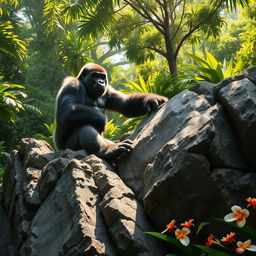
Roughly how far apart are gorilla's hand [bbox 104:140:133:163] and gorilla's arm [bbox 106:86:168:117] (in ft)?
2.64

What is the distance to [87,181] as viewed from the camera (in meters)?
3.23

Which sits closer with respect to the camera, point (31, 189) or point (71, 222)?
A: point (71, 222)

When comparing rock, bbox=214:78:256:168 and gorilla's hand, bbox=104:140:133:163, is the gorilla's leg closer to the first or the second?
gorilla's hand, bbox=104:140:133:163

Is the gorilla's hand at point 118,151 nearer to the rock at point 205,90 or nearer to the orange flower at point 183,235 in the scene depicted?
the rock at point 205,90

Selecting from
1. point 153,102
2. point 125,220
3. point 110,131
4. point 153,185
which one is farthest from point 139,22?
point 125,220

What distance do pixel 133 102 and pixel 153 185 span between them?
2276mm

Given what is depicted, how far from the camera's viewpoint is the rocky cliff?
2.61 m

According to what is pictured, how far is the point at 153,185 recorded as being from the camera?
2779 mm

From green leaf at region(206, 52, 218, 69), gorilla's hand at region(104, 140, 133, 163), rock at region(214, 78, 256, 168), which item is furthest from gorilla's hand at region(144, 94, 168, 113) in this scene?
green leaf at region(206, 52, 218, 69)

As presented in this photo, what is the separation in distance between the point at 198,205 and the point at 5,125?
36.0 feet

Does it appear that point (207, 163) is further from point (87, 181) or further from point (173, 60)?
point (173, 60)

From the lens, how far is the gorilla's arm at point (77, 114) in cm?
432

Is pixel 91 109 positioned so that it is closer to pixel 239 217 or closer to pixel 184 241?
pixel 184 241

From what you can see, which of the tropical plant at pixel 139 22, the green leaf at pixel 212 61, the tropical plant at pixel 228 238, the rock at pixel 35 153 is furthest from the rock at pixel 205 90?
the tropical plant at pixel 139 22
